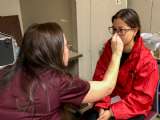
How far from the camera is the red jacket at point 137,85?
1.04 meters

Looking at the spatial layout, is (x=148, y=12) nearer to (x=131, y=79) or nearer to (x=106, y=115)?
(x=131, y=79)

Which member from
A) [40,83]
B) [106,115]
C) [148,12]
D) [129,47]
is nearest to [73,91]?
[40,83]

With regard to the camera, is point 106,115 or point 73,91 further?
point 106,115

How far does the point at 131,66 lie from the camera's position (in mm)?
1136

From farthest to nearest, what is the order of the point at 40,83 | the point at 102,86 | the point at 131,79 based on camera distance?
the point at 131,79, the point at 102,86, the point at 40,83

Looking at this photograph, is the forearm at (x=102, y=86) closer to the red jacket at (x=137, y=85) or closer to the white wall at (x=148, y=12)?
the red jacket at (x=137, y=85)

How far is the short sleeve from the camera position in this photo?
669 millimetres

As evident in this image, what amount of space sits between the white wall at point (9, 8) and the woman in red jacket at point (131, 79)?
4.66 ft

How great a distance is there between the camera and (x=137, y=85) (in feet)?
3.56

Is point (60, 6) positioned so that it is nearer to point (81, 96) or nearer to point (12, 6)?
point (12, 6)

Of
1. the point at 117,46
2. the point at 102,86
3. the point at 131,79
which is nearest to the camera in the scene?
the point at 102,86

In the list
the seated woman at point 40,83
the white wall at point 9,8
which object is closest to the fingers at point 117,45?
the seated woman at point 40,83

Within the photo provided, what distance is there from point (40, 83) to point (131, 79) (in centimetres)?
72

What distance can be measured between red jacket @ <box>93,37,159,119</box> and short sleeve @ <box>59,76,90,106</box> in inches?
17.3
